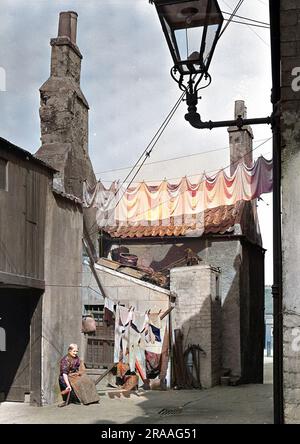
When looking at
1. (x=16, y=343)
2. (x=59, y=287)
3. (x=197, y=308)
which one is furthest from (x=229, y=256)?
(x=16, y=343)

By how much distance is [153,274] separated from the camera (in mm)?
18672

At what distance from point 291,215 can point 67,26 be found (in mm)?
17320

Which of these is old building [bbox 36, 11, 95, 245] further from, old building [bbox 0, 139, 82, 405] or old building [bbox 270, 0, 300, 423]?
old building [bbox 270, 0, 300, 423]

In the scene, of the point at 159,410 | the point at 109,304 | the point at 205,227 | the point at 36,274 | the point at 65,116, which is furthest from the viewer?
the point at 65,116

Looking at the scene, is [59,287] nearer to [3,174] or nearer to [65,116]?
[3,174]

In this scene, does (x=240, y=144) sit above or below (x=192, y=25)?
above

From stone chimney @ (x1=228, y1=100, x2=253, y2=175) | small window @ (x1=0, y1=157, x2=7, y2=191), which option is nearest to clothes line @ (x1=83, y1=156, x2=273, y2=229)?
stone chimney @ (x1=228, y1=100, x2=253, y2=175)

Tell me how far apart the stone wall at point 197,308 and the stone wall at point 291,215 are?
11.7m

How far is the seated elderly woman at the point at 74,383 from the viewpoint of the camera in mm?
12211

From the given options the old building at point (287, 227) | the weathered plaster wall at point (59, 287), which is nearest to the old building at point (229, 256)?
the weathered plaster wall at point (59, 287)

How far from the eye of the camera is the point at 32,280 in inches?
469

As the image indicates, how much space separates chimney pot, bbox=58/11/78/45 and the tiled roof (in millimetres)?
6779

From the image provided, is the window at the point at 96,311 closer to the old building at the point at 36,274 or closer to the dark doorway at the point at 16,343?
the old building at the point at 36,274
